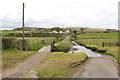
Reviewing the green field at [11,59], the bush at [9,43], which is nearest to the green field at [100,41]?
the green field at [11,59]

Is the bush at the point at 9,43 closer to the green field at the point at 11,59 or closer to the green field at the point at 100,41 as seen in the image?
the green field at the point at 11,59

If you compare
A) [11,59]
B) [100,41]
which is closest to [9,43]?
[11,59]

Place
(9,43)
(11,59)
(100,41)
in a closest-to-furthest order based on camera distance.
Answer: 1. (11,59)
2. (9,43)
3. (100,41)

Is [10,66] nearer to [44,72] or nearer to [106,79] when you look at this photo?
[44,72]

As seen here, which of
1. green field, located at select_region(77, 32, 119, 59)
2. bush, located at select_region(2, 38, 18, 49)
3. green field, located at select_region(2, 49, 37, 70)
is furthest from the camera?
green field, located at select_region(77, 32, 119, 59)

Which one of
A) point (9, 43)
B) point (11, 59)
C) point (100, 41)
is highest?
point (9, 43)

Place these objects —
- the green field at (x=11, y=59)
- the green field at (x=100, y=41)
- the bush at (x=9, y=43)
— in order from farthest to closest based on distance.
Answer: the green field at (x=100, y=41) → the bush at (x=9, y=43) → the green field at (x=11, y=59)

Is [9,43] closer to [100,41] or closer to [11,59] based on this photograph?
[11,59]

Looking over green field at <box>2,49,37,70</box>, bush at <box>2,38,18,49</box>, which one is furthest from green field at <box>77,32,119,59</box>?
bush at <box>2,38,18,49</box>

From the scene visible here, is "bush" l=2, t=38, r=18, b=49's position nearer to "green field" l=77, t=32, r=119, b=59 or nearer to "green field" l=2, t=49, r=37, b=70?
"green field" l=2, t=49, r=37, b=70

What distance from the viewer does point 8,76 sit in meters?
9.92

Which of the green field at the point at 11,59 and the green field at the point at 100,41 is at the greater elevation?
the green field at the point at 100,41

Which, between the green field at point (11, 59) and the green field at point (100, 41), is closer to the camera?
the green field at point (11, 59)

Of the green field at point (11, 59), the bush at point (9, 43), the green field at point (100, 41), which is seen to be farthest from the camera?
the green field at point (100, 41)
